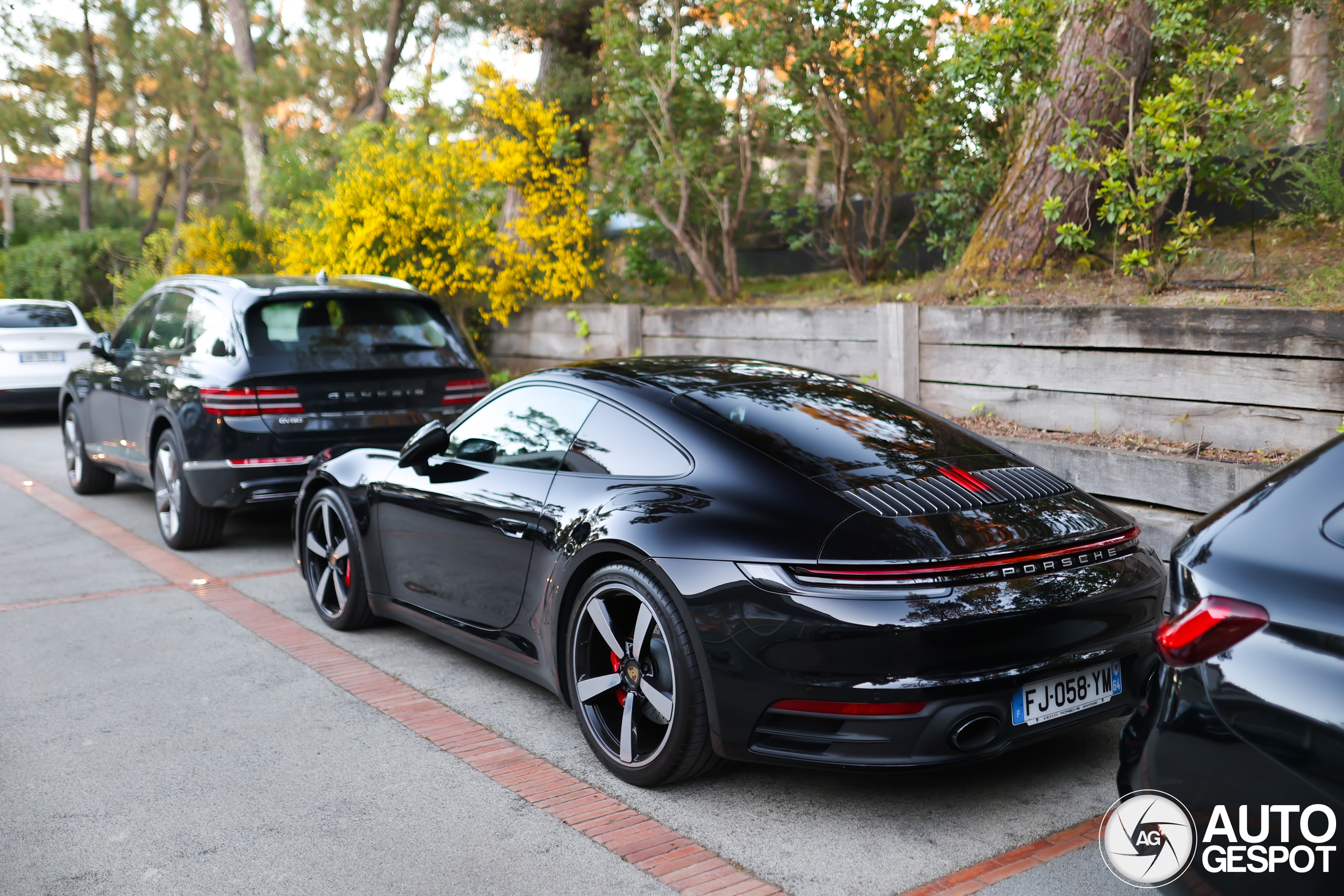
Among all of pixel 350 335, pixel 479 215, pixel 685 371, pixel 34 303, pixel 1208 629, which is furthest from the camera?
pixel 34 303

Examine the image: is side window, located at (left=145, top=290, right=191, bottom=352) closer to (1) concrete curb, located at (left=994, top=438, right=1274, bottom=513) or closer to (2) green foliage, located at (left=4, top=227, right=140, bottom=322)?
(1) concrete curb, located at (left=994, top=438, right=1274, bottom=513)

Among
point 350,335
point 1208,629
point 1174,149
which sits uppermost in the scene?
point 1174,149

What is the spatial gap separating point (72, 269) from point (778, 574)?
25263 mm

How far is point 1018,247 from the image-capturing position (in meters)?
8.02

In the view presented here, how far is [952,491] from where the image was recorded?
3.56 m

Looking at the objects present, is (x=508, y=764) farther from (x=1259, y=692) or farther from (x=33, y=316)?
(x=33, y=316)

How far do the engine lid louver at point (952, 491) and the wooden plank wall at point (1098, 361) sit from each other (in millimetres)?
2377

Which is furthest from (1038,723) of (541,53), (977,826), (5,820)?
(541,53)

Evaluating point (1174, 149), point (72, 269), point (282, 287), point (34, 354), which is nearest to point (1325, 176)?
point (1174, 149)

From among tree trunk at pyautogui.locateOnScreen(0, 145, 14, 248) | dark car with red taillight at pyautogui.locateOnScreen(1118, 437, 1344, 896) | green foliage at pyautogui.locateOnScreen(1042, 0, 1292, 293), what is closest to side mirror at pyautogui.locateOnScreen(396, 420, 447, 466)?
dark car with red taillight at pyautogui.locateOnScreen(1118, 437, 1344, 896)

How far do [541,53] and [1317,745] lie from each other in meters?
12.7

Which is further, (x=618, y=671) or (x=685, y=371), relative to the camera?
(x=685, y=371)

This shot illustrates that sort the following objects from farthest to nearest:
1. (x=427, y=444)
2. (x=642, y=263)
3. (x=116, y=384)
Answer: (x=642, y=263)
(x=116, y=384)
(x=427, y=444)

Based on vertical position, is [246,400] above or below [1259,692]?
above
